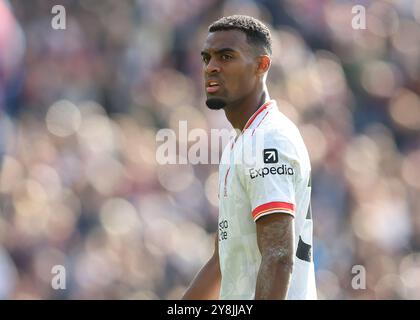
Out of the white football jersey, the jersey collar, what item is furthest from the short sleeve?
the jersey collar

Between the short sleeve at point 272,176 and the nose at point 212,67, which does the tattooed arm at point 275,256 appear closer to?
the short sleeve at point 272,176

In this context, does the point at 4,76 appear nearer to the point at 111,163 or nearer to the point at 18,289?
the point at 111,163

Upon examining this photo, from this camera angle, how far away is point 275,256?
3459 millimetres

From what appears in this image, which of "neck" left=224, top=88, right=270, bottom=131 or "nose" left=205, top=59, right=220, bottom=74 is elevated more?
"nose" left=205, top=59, right=220, bottom=74

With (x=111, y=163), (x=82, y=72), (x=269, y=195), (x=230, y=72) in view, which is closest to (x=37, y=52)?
(x=82, y=72)

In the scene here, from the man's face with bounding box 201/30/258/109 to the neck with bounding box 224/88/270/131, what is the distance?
25 millimetres

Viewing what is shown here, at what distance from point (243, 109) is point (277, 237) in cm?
74

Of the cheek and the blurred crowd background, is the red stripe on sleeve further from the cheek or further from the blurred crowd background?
the blurred crowd background

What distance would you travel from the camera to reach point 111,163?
784 centimetres

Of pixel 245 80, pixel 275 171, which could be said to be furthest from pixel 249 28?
pixel 275 171

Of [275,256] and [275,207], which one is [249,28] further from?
[275,256]

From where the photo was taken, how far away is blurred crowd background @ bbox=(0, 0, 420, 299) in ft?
24.3

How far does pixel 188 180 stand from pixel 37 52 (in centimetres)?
180

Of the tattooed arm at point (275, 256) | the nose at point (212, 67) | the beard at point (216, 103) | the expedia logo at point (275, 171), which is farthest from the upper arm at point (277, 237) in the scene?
the nose at point (212, 67)
